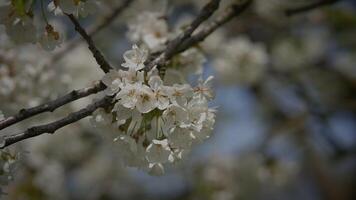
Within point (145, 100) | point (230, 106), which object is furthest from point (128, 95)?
point (230, 106)

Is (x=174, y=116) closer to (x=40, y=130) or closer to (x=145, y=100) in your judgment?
(x=145, y=100)

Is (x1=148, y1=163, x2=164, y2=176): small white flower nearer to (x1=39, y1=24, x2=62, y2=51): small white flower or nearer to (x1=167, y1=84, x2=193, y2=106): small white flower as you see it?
(x1=167, y1=84, x2=193, y2=106): small white flower

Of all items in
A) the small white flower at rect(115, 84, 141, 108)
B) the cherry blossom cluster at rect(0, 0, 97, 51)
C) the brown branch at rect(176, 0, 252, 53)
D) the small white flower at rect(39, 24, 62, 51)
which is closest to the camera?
the small white flower at rect(115, 84, 141, 108)

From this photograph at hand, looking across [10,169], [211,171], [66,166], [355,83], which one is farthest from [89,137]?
[10,169]

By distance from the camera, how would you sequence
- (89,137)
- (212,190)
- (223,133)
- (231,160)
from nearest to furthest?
(212,190) < (231,160) < (89,137) < (223,133)

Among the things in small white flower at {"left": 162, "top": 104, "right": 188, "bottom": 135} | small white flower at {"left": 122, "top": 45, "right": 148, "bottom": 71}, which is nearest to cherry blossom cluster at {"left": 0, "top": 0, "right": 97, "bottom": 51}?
small white flower at {"left": 122, "top": 45, "right": 148, "bottom": 71}

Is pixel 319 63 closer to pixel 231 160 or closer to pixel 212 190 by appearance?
pixel 231 160

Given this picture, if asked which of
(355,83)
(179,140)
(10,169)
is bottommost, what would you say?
(355,83)

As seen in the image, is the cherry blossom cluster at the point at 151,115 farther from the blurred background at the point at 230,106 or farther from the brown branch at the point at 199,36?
the blurred background at the point at 230,106
